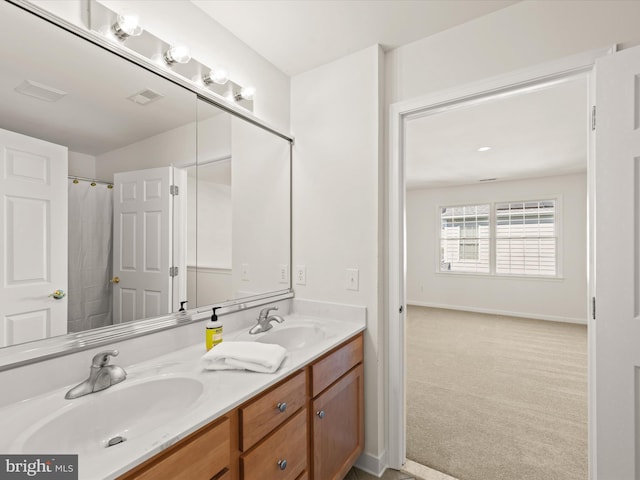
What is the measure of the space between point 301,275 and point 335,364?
715mm

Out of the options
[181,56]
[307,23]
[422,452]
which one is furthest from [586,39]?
[422,452]

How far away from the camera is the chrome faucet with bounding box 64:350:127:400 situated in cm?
102

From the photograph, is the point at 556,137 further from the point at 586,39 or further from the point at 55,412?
the point at 55,412

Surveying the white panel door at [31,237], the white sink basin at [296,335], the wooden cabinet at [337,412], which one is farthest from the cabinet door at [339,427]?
the white panel door at [31,237]

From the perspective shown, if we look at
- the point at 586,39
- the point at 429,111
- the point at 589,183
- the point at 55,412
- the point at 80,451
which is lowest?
the point at 80,451

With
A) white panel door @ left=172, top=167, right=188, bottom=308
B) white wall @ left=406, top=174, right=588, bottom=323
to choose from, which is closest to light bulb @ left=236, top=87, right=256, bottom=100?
white panel door @ left=172, top=167, right=188, bottom=308

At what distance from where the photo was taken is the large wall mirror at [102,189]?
1027 mm

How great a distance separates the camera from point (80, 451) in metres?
0.93

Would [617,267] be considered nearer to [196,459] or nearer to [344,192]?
[344,192]

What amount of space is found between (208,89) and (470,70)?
1.37m

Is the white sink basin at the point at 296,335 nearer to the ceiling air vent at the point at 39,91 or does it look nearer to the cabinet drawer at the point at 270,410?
the cabinet drawer at the point at 270,410

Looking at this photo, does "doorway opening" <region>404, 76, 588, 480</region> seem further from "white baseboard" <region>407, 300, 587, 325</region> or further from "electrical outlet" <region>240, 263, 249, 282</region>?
"electrical outlet" <region>240, 263, 249, 282</region>

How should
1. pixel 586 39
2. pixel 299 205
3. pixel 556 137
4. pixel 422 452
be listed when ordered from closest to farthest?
pixel 586 39 → pixel 422 452 → pixel 299 205 → pixel 556 137

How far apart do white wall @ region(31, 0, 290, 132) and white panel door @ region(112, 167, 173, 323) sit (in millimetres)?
604
